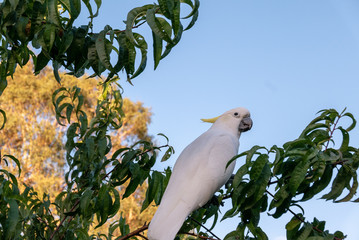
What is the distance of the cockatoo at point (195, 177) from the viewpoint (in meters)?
1.79

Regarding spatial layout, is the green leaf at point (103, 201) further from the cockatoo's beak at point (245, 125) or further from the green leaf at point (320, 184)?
the cockatoo's beak at point (245, 125)

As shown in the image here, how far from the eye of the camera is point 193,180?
203cm

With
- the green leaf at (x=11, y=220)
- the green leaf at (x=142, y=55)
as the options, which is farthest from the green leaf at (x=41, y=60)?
the green leaf at (x=11, y=220)

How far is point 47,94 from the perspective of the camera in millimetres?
10195

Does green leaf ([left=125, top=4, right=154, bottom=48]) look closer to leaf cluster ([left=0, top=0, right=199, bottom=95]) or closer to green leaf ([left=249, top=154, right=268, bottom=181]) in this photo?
leaf cluster ([left=0, top=0, right=199, bottom=95])

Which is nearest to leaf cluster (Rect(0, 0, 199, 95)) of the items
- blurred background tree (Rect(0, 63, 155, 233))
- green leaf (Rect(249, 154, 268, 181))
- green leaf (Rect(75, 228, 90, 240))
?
green leaf (Rect(249, 154, 268, 181))

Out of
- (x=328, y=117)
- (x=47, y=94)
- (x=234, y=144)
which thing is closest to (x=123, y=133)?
(x=47, y=94)

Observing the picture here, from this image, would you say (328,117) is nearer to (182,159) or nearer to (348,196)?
(348,196)

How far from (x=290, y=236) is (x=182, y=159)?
76 centimetres

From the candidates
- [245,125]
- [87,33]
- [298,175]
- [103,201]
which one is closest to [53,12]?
[87,33]

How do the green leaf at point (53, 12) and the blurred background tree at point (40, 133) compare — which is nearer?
the green leaf at point (53, 12)

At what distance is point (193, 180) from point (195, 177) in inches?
0.9

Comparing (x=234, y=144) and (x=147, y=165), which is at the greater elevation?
(x=234, y=144)

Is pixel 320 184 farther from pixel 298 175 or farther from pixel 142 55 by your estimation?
pixel 142 55
